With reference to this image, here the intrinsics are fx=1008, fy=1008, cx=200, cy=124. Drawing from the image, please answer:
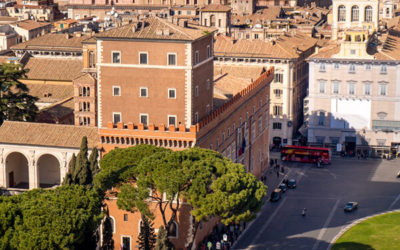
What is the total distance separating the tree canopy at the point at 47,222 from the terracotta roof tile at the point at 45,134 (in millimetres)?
23161

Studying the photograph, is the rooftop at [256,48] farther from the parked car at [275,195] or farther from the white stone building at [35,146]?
the white stone building at [35,146]

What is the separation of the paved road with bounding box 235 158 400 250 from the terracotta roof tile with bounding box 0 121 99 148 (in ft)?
65.8

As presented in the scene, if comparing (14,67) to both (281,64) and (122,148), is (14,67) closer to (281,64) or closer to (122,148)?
(122,148)

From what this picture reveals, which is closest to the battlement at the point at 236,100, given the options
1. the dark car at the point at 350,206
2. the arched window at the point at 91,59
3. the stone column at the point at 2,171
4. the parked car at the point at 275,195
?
the parked car at the point at 275,195

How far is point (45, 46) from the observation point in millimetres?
151625

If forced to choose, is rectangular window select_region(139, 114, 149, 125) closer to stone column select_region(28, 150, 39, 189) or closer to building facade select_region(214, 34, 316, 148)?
stone column select_region(28, 150, 39, 189)

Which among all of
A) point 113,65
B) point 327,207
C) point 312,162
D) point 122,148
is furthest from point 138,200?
point 312,162

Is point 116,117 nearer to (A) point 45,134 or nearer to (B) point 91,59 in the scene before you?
(A) point 45,134

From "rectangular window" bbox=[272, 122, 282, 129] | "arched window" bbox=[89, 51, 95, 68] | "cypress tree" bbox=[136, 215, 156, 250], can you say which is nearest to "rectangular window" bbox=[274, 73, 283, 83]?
"rectangular window" bbox=[272, 122, 282, 129]

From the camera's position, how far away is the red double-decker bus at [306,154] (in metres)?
141

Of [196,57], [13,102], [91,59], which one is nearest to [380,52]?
[91,59]

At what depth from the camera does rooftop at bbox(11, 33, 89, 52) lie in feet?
494

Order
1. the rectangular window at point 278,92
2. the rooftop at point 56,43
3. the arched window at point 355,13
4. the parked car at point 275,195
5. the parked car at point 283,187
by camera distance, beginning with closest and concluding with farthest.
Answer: the parked car at point 275,195
the parked car at point 283,187
the rooftop at point 56,43
the rectangular window at point 278,92
the arched window at point 355,13

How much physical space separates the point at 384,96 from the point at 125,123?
182 feet
